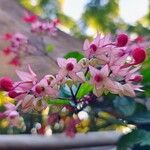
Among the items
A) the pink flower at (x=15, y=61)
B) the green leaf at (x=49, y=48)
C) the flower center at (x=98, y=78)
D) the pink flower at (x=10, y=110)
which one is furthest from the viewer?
the green leaf at (x=49, y=48)

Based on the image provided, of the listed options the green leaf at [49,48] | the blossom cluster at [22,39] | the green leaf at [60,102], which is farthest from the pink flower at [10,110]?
the green leaf at [49,48]

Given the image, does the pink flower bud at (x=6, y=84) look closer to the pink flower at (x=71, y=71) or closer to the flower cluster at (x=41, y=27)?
the pink flower at (x=71, y=71)

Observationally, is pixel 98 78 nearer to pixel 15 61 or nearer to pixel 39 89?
pixel 39 89

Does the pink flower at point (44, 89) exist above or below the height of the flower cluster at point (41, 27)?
below

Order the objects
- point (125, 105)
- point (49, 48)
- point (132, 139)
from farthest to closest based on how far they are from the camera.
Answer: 1. point (49, 48)
2. point (125, 105)
3. point (132, 139)

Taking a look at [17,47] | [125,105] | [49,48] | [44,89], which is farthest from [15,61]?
[44,89]

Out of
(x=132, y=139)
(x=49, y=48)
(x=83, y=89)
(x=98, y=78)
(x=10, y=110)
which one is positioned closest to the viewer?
(x=98, y=78)

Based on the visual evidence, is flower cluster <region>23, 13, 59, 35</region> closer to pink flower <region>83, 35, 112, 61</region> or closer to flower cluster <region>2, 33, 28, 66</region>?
flower cluster <region>2, 33, 28, 66</region>
